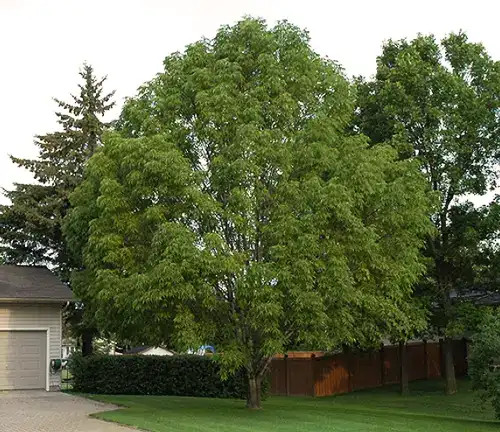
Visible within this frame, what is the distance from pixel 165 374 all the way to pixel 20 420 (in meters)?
9.13

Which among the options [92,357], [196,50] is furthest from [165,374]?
[196,50]

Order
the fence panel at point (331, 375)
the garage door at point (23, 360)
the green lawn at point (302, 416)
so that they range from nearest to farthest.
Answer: the green lawn at point (302, 416), the garage door at point (23, 360), the fence panel at point (331, 375)

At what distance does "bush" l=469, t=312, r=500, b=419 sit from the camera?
15.5m

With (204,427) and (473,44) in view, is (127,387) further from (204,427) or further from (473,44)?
(473,44)

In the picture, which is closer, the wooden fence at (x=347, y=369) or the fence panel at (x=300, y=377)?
the fence panel at (x=300, y=377)

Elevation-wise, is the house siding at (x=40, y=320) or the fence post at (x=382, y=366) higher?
the house siding at (x=40, y=320)

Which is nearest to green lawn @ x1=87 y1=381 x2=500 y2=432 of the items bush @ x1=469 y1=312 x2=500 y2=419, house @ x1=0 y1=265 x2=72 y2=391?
bush @ x1=469 y1=312 x2=500 y2=419

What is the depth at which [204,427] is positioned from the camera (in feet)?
46.0

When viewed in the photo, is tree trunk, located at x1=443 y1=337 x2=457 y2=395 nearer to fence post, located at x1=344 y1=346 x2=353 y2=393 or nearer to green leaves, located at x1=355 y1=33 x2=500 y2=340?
green leaves, located at x1=355 y1=33 x2=500 y2=340

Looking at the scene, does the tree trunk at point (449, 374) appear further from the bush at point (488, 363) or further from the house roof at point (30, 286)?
the house roof at point (30, 286)

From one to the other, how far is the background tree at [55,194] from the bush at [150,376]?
448 centimetres

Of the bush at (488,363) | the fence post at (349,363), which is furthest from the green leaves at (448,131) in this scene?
the bush at (488,363)

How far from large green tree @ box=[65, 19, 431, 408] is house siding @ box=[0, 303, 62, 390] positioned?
6676 millimetres

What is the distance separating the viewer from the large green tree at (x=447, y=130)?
80.0 feet
